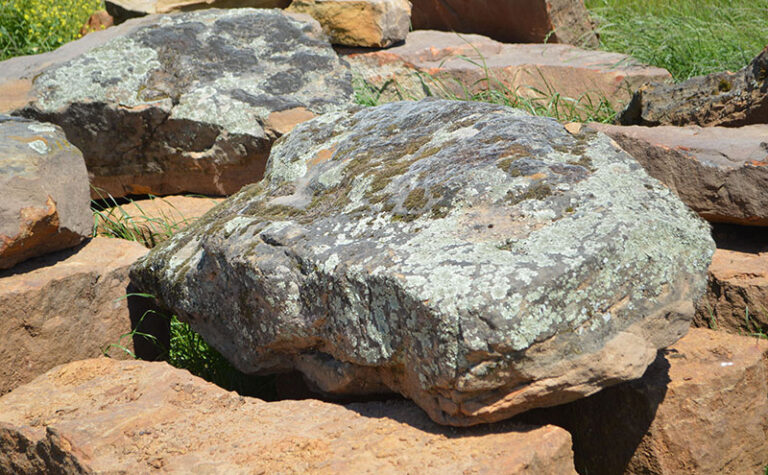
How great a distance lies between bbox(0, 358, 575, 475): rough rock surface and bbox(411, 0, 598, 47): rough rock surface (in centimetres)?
366

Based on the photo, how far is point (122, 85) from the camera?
3699 millimetres

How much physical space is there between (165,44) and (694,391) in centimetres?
295

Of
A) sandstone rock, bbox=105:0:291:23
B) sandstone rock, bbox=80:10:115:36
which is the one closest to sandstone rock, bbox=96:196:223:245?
sandstone rock, bbox=105:0:291:23

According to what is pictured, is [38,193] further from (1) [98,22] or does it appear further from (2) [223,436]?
(1) [98,22]

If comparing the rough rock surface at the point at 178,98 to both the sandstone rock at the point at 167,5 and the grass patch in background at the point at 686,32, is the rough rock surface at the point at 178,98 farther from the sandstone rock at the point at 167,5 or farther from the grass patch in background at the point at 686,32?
the grass patch in background at the point at 686,32

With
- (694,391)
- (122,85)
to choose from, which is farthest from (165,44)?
(694,391)

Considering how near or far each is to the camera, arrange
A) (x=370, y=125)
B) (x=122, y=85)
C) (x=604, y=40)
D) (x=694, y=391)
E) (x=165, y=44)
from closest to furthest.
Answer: (x=694, y=391) < (x=370, y=125) < (x=122, y=85) < (x=165, y=44) < (x=604, y=40)

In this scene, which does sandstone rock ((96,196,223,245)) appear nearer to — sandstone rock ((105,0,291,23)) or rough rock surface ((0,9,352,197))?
rough rock surface ((0,9,352,197))

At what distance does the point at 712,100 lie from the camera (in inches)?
133

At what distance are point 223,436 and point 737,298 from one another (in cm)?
179

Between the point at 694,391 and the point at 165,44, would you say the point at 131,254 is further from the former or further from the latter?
the point at 694,391

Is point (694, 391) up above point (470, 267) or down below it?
below

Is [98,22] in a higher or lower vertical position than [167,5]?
lower

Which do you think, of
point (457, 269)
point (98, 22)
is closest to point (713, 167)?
point (457, 269)
